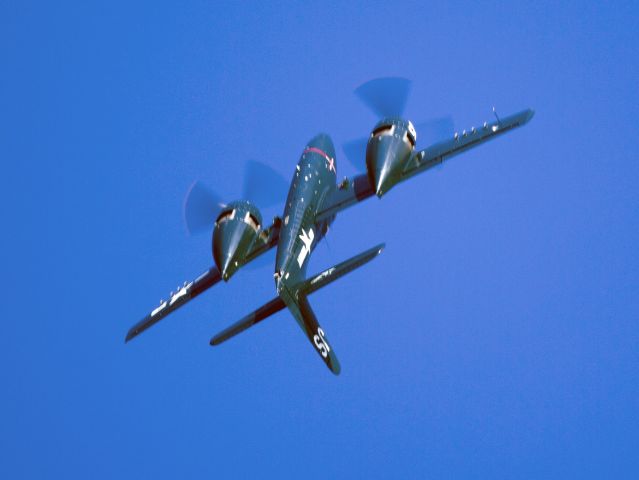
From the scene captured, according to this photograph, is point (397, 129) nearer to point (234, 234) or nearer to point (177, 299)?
point (234, 234)

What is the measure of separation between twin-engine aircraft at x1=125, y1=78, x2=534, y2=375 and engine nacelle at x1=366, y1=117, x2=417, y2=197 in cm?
3

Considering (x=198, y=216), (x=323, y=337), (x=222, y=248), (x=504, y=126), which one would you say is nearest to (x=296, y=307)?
(x=323, y=337)

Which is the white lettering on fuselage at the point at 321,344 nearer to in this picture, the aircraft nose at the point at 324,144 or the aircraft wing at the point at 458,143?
the aircraft wing at the point at 458,143

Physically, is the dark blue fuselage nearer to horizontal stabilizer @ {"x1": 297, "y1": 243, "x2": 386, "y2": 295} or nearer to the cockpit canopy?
horizontal stabilizer @ {"x1": 297, "y1": 243, "x2": 386, "y2": 295}

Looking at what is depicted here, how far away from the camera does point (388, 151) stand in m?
32.2

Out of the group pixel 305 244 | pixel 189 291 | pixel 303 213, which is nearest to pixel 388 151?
pixel 303 213

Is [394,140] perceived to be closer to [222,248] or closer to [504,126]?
[504,126]

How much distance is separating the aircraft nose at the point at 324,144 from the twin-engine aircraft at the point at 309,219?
20.7 inches

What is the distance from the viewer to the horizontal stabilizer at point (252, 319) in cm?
3066

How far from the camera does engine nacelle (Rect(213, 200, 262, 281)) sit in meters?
31.0

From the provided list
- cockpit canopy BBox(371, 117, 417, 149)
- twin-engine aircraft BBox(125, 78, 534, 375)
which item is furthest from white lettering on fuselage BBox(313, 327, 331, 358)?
cockpit canopy BBox(371, 117, 417, 149)

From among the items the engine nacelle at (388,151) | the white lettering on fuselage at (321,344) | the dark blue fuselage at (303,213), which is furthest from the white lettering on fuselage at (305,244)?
the engine nacelle at (388,151)

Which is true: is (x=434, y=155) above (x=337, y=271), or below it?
above

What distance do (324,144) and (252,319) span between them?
8.58m
